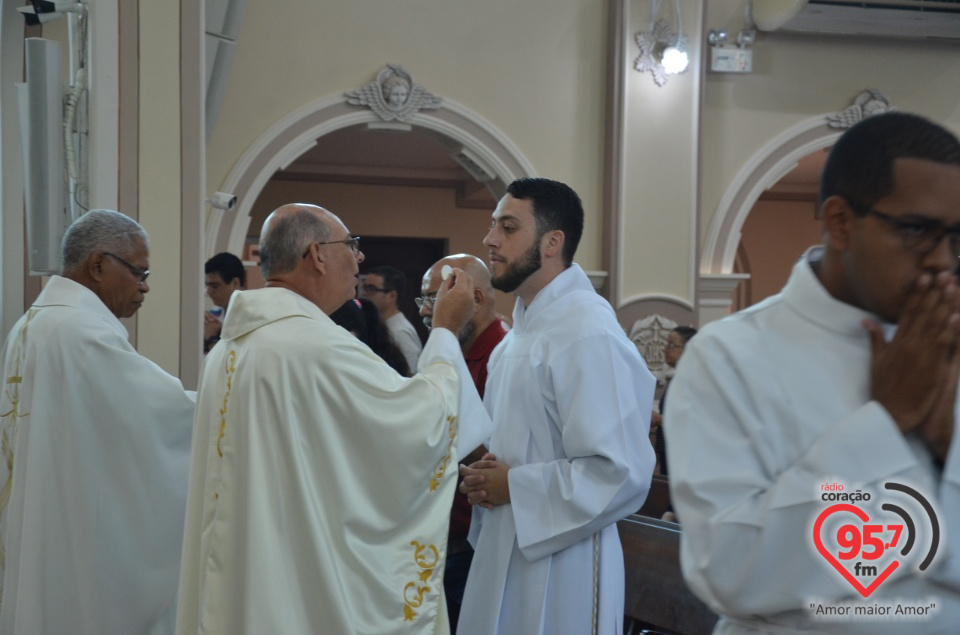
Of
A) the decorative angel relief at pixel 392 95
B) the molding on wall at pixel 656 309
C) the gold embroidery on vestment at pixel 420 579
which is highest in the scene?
the decorative angel relief at pixel 392 95

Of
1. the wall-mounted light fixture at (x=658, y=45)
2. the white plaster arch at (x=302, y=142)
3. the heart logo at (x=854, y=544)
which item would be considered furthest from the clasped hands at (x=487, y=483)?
the wall-mounted light fixture at (x=658, y=45)

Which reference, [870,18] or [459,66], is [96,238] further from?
[870,18]

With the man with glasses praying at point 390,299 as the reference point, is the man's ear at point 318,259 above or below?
above

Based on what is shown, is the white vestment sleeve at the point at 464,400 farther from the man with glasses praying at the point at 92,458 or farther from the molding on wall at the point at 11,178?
the molding on wall at the point at 11,178

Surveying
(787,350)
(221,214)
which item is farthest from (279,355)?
(221,214)

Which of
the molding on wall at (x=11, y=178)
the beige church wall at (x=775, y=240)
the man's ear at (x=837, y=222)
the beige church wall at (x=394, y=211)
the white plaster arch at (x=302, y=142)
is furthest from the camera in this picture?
the beige church wall at (x=775, y=240)

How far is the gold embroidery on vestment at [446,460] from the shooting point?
8.31 ft

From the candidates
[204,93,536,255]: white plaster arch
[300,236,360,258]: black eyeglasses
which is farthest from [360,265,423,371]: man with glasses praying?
[300,236,360,258]: black eyeglasses

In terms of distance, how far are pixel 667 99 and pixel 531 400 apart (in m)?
5.48

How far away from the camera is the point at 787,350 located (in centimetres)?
137

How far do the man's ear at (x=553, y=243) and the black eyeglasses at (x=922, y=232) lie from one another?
145 centimetres

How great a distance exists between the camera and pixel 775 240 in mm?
13578

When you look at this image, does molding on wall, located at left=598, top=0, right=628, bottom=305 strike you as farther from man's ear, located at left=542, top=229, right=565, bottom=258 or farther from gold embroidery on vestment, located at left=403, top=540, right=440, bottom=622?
gold embroidery on vestment, located at left=403, top=540, right=440, bottom=622

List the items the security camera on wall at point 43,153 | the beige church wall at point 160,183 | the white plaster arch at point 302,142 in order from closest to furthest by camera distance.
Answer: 1. the security camera on wall at point 43,153
2. the beige church wall at point 160,183
3. the white plaster arch at point 302,142
